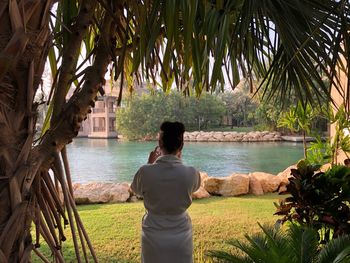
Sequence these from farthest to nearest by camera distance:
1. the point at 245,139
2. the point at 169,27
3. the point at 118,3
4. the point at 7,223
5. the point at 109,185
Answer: the point at 245,139, the point at 109,185, the point at 118,3, the point at 169,27, the point at 7,223

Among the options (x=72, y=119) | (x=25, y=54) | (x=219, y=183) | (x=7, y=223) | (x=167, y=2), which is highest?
(x=167, y=2)

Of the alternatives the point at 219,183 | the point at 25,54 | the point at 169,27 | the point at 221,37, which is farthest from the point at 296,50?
the point at 219,183

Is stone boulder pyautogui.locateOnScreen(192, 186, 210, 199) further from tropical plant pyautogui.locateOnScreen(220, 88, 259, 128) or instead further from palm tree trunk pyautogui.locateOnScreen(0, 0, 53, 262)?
tropical plant pyautogui.locateOnScreen(220, 88, 259, 128)

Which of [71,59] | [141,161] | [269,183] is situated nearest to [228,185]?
[269,183]

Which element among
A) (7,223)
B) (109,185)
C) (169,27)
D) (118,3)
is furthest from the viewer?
(109,185)

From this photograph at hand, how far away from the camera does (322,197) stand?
2258 mm

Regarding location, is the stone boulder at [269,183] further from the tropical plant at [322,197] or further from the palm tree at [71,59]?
the palm tree at [71,59]

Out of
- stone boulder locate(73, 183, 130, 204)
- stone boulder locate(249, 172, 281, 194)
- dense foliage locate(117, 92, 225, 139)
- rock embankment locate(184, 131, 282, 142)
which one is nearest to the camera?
stone boulder locate(73, 183, 130, 204)

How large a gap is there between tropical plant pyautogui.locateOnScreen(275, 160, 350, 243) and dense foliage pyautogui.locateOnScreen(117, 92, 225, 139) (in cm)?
1235

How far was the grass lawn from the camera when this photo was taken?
311 centimetres

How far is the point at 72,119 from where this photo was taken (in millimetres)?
920

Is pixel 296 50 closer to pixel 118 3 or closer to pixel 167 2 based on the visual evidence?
pixel 167 2

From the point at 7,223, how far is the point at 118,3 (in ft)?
2.17

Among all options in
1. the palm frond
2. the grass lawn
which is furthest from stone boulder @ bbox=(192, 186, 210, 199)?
the palm frond
